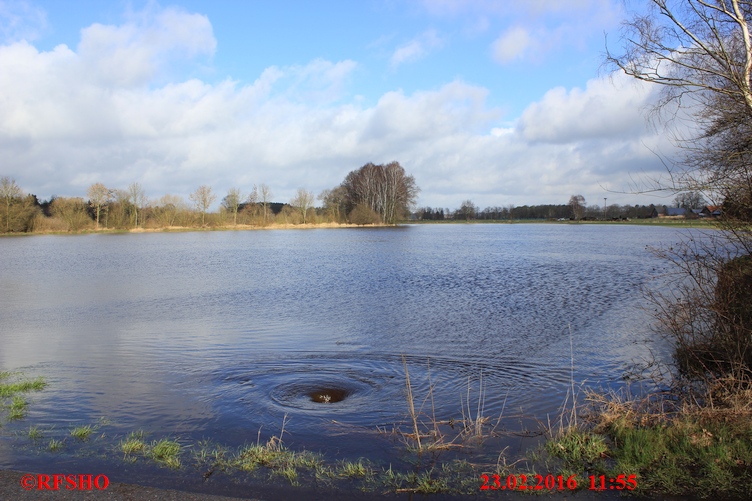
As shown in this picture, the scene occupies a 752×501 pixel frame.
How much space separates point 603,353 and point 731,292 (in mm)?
3973

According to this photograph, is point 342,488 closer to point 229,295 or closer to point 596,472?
point 596,472

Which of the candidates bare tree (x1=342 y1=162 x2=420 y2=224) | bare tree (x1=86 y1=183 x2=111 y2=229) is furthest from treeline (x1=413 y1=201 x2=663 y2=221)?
bare tree (x1=86 y1=183 x2=111 y2=229)

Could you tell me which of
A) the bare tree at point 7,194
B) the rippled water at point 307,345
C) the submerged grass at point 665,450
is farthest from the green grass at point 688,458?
the bare tree at point 7,194

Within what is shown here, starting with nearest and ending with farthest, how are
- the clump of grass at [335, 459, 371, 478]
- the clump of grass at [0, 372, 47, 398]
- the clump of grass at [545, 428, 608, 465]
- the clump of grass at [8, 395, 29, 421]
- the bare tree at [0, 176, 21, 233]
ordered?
the clump of grass at [335, 459, 371, 478] < the clump of grass at [545, 428, 608, 465] < the clump of grass at [8, 395, 29, 421] < the clump of grass at [0, 372, 47, 398] < the bare tree at [0, 176, 21, 233]

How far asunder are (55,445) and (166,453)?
58.0 inches

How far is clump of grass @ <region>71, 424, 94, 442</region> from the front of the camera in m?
6.40

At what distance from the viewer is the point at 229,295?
1998 cm

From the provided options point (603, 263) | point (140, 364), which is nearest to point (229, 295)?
point (140, 364)

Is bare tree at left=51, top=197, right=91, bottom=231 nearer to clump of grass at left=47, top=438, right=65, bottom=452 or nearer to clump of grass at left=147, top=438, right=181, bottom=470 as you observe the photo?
clump of grass at left=47, top=438, right=65, bottom=452

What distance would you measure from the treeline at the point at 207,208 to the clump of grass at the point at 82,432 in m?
78.4

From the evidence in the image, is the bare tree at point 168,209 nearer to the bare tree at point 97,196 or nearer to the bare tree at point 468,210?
the bare tree at point 97,196

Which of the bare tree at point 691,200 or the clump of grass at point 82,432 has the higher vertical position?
the bare tree at point 691,200

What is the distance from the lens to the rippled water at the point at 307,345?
7.61m

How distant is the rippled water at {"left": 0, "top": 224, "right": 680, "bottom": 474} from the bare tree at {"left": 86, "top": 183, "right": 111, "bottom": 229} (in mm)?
63954
